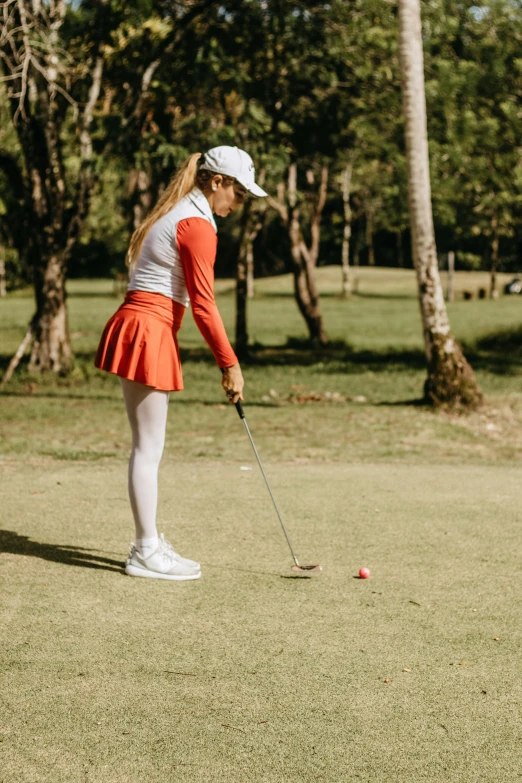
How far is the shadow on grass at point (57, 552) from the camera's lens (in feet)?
18.8

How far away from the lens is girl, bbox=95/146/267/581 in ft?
16.8

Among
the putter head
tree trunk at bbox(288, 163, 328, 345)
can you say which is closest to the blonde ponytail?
the putter head

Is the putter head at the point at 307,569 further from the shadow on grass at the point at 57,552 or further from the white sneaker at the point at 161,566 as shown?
the shadow on grass at the point at 57,552

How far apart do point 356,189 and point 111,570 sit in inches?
1882

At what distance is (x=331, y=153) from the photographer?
70.4 feet

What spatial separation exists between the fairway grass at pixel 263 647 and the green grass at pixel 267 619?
0.04 ft

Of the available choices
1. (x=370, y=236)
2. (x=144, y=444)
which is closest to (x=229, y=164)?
(x=144, y=444)

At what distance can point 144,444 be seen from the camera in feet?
17.8

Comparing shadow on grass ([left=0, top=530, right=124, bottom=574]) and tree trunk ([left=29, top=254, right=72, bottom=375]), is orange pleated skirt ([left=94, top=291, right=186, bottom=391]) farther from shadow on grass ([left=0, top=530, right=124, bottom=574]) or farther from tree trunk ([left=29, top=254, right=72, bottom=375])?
tree trunk ([left=29, top=254, right=72, bottom=375])

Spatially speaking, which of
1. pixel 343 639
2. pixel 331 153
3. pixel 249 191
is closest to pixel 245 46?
pixel 331 153

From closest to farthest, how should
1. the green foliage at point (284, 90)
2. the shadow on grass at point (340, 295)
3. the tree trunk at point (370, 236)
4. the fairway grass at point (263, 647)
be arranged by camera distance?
the fairway grass at point (263, 647), the green foliage at point (284, 90), the shadow on grass at point (340, 295), the tree trunk at point (370, 236)

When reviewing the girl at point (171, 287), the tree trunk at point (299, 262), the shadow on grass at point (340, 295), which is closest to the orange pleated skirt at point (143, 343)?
the girl at point (171, 287)

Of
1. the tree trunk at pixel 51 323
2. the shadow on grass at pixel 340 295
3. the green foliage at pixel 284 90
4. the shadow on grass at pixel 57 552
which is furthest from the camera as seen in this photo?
the shadow on grass at pixel 340 295

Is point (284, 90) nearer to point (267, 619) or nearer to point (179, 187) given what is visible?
point (179, 187)
